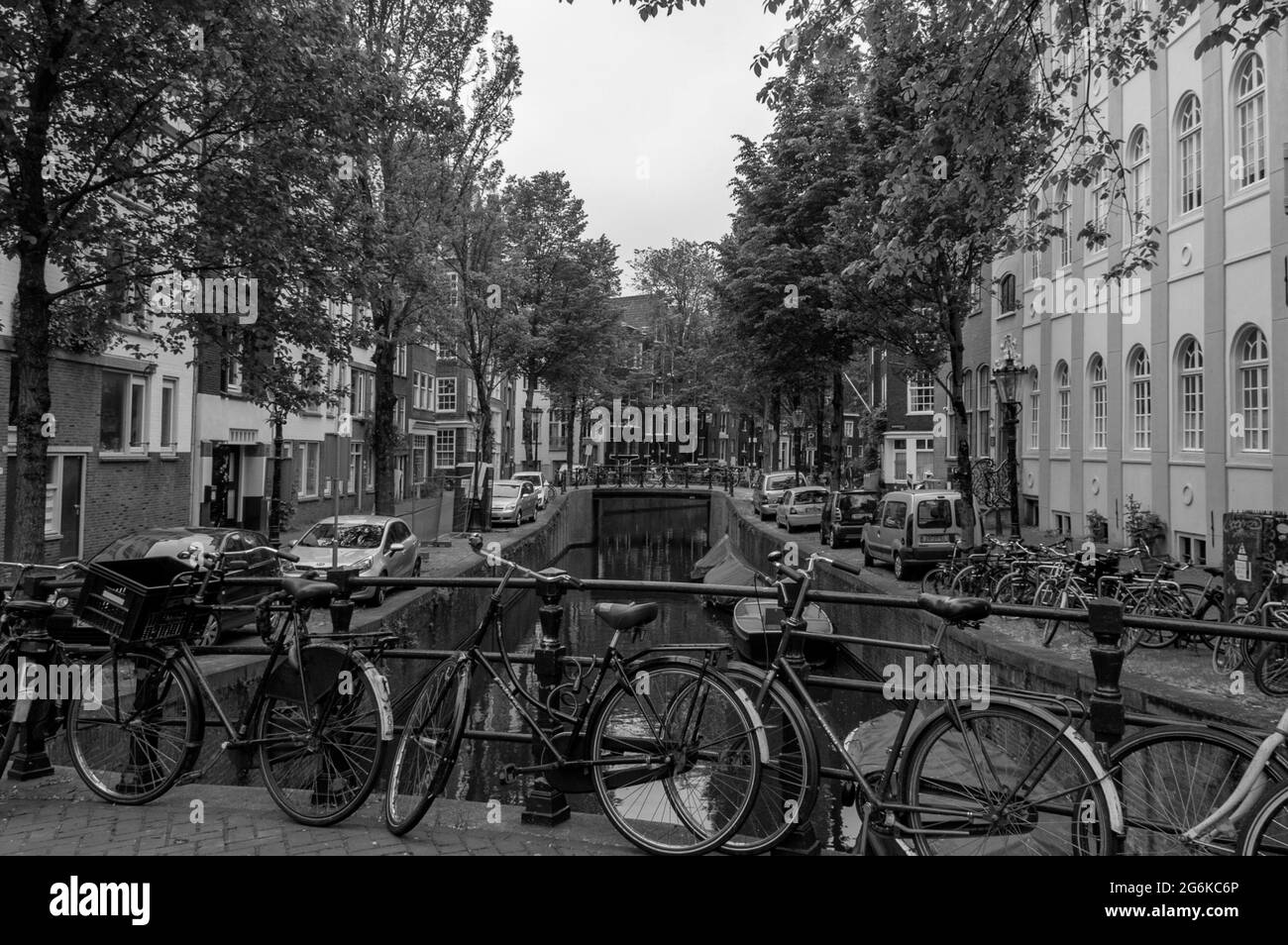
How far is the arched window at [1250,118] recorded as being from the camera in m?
15.5

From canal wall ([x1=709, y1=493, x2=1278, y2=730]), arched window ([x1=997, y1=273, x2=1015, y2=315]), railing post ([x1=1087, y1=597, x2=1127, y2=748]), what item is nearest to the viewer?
railing post ([x1=1087, y1=597, x2=1127, y2=748])

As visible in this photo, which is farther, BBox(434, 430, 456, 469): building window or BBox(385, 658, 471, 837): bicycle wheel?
BBox(434, 430, 456, 469): building window

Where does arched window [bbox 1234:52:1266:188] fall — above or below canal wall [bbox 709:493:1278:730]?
above

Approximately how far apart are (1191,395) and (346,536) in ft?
54.5

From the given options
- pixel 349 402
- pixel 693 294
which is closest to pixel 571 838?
pixel 349 402

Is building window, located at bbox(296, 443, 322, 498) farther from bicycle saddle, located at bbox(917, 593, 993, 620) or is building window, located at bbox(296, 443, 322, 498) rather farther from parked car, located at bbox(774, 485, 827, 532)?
bicycle saddle, located at bbox(917, 593, 993, 620)

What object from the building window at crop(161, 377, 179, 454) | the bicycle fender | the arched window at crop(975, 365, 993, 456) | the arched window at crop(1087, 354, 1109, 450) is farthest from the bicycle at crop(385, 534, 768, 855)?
the arched window at crop(975, 365, 993, 456)

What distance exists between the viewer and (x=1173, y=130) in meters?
18.2

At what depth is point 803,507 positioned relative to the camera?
32.7 metres

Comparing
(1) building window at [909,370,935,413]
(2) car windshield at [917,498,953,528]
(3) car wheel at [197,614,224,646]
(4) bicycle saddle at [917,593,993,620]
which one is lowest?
(3) car wheel at [197,614,224,646]

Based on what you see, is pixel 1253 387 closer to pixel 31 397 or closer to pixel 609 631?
pixel 609 631

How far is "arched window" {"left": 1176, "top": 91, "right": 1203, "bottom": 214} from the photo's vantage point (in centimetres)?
1747

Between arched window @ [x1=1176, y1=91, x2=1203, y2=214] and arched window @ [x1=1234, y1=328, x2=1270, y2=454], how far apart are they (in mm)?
3131
